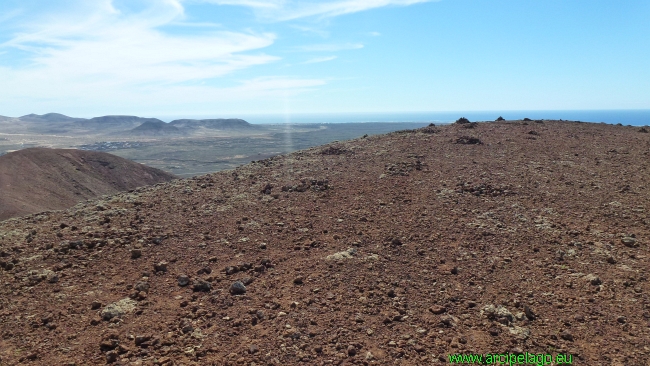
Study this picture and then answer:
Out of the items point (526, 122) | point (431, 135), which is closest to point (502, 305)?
point (431, 135)

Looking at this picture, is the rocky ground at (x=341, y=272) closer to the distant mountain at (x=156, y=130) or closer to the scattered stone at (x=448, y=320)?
the scattered stone at (x=448, y=320)

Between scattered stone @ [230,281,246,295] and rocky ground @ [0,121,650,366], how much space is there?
0.07 ft

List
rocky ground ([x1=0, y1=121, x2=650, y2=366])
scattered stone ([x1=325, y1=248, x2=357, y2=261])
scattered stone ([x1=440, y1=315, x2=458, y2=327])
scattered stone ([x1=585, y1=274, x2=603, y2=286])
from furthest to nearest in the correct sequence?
scattered stone ([x1=325, y1=248, x2=357, y2=261]) → scattered stone ([x1=585, y1=274, x2=603, y2=286]) → scattered stone ([x1=440, y1=315, x2=458, y2=327]) → rocky ground ([x1=0, y1=121, x2=650, y2=366])

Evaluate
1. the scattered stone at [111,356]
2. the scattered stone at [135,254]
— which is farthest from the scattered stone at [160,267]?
the scattered stone at [111,356]

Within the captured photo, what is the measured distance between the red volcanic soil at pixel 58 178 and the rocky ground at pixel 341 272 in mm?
22565

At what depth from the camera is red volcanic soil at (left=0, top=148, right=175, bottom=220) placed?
2950 cm

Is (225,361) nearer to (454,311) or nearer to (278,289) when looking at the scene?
(278,289)

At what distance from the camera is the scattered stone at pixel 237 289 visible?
5723 mm

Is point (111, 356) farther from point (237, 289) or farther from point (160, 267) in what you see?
point (160, 267)

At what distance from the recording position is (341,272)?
6.14m

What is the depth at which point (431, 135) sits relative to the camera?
17.2 metres

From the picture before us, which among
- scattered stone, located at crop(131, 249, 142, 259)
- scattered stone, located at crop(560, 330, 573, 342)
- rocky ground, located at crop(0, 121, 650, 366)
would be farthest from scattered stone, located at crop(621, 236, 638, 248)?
scattered stone, located at crop(131, 249, 142, 259)

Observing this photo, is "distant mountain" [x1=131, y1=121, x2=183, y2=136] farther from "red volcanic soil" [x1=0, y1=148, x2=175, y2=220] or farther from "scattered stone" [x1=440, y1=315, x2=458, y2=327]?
"scattered stone" [x1=440, y1=315, x2=458, y2=327]

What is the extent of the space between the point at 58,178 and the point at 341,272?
41.3 metres
